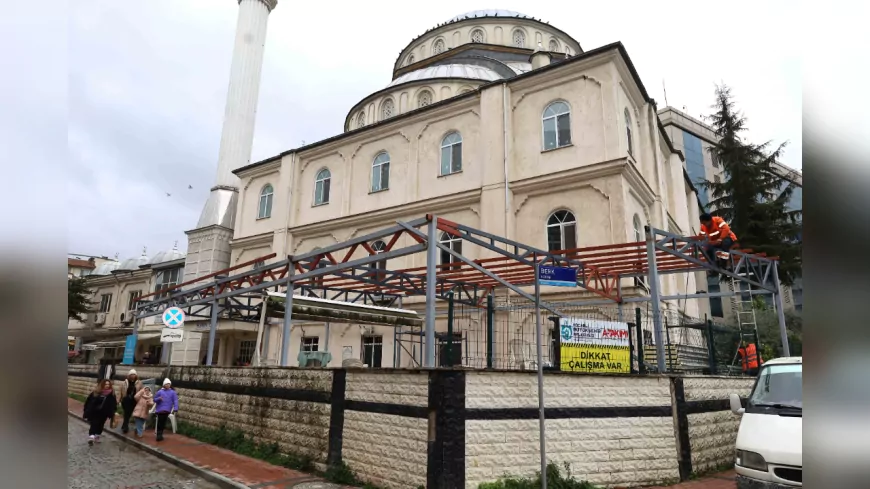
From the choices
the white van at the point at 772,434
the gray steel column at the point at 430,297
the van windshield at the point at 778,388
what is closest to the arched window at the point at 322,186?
the gray steel column at the point at 430,297

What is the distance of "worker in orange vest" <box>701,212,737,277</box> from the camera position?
11109mm

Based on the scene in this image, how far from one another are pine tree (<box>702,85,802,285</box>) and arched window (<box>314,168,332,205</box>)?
21.0m

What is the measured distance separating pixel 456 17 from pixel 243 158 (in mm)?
17229

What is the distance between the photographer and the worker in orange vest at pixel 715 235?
11109mm

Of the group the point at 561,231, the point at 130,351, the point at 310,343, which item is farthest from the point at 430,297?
the point at 130,351

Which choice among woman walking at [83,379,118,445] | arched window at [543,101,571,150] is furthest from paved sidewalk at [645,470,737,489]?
woman walking at [83,379,118,445]

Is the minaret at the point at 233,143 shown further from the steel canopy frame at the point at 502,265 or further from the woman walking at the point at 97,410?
the woman walking at the point at 97,410

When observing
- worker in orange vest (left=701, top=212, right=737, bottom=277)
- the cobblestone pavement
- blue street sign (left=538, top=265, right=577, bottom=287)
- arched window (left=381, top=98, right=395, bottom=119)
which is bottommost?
the cobblestone pavement

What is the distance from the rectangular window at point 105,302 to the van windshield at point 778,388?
43099 mm

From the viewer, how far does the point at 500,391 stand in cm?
734

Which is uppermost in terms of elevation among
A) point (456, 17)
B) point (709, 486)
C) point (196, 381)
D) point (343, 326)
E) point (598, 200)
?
point (456, 17)

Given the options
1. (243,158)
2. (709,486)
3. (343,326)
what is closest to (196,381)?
(343,326)

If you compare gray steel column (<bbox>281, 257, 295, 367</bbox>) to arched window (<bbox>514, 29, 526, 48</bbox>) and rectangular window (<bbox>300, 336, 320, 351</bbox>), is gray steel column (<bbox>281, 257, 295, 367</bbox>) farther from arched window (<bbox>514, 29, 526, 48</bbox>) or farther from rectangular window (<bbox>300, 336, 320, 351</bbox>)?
arched window (<bbox>514, 29, 526, 48</bbox>)
